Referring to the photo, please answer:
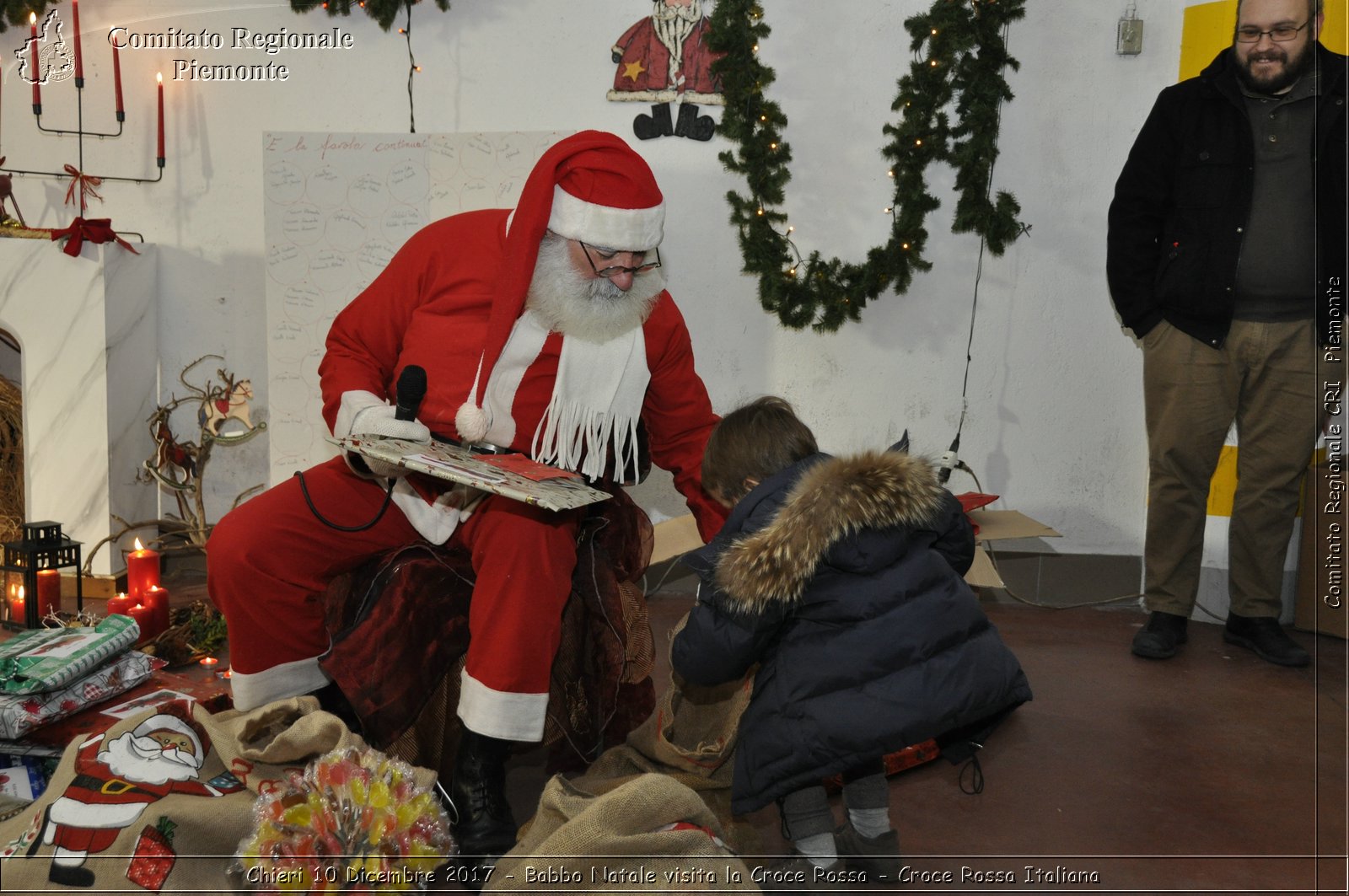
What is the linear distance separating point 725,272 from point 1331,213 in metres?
2.14

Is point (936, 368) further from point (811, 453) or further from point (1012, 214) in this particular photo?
point (811, 453)

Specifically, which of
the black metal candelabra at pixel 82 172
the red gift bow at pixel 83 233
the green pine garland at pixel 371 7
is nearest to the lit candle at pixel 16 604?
the red gift bow at pixel 83 233

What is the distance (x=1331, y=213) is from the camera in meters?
3.56

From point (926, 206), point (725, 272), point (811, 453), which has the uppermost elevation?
point (926, 206)

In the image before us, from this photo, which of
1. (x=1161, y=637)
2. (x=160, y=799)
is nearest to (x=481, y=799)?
(x=160, y=799)

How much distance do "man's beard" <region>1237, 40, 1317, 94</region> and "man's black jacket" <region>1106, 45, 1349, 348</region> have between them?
53 mm

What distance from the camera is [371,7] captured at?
4.32 meters

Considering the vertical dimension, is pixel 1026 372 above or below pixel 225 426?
above

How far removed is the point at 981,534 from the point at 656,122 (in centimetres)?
205

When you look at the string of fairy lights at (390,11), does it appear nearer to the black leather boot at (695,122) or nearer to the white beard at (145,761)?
the black leather boot at (695,122)

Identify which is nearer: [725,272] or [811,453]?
[811,453]

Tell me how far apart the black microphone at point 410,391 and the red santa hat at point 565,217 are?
4.6 inches

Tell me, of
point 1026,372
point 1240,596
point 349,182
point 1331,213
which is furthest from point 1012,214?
point 349,182

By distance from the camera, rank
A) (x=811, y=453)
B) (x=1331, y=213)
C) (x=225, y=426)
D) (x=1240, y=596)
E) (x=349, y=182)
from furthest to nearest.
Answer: (x=225, y=426)
(x=349, y=182)
(x=1240, y=596)
(x=1331, y=213)
(x=811, y=453)
